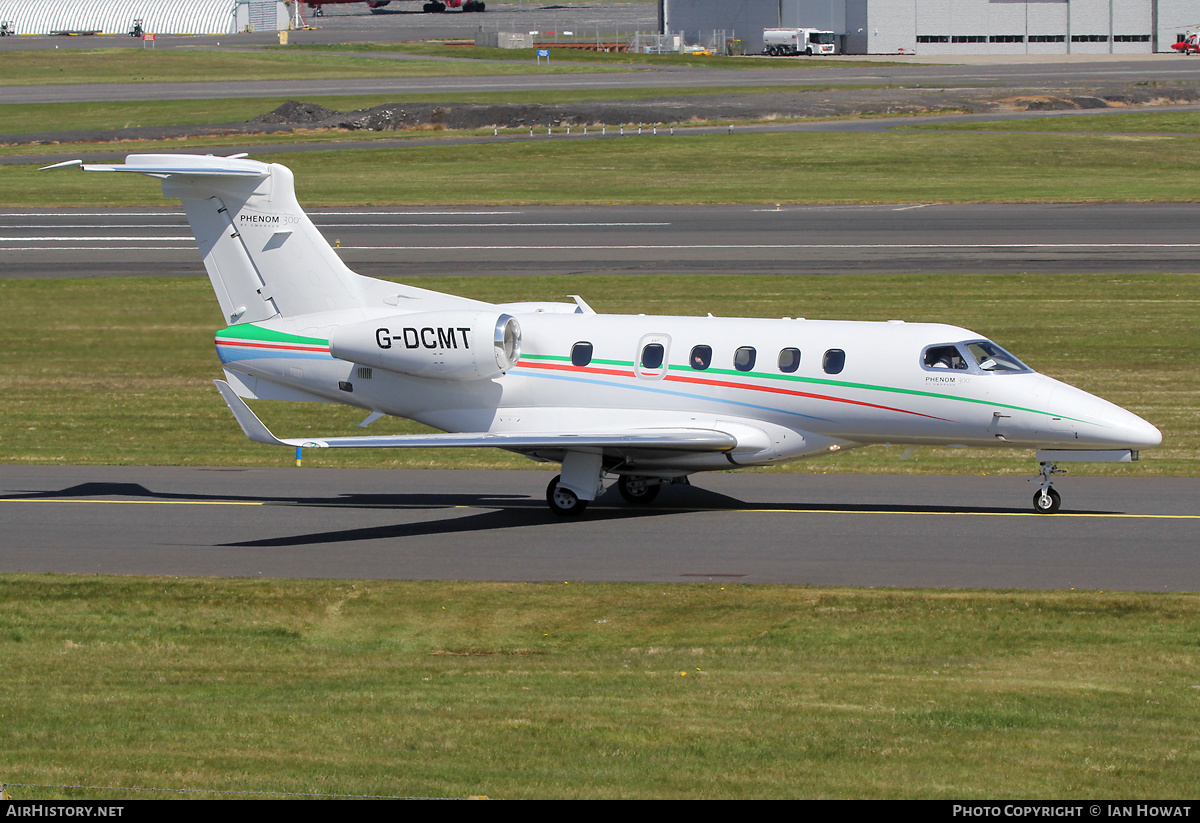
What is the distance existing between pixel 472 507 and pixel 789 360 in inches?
229

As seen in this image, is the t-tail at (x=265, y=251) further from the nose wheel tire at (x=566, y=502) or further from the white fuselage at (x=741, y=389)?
the nose wheel tire at (x=566, y=502)

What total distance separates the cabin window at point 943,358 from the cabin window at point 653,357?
406 centimetres

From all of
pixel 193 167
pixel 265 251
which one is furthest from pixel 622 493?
pixel 193 167

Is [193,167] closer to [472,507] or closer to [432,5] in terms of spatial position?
[472,507]

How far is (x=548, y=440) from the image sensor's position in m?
21.7

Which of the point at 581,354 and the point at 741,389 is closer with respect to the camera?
the point at 741,389

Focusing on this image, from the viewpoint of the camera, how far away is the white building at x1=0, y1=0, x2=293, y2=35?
492ft

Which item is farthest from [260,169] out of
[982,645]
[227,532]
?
[982,645]

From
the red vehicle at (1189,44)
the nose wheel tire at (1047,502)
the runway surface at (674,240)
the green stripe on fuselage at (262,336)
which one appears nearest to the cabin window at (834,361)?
the nose wheel tire at (1047,502)

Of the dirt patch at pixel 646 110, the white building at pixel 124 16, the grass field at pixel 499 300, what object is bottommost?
the grass field at pixel 499 300

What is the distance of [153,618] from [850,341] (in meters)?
10.9

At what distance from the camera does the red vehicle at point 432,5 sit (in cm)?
18288

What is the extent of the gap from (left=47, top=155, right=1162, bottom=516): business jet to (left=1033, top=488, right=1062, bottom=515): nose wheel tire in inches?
0.9
